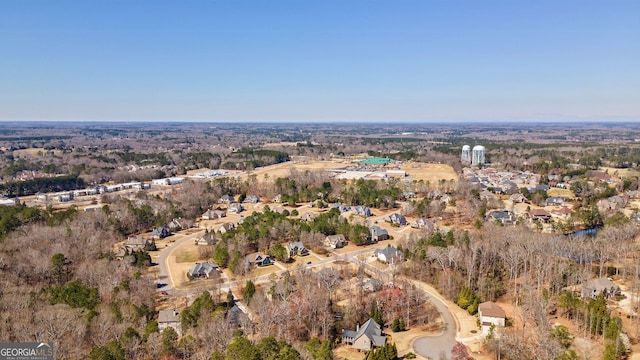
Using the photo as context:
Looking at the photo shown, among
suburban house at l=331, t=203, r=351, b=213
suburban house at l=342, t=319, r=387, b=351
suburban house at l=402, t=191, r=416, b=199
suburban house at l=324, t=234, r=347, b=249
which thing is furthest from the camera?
suburban house at l=402, t=191, r=416, b=199

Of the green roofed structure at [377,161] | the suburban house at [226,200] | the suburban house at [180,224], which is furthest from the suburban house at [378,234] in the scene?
the green roofed structure at [377,161]

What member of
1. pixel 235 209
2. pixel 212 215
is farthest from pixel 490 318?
pixel 235 209

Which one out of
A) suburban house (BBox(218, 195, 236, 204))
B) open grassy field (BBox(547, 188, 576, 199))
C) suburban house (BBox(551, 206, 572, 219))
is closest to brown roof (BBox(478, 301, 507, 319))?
suburban house (BBox(551, 206, 572, 219))

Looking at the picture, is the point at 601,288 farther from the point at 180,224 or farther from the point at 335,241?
the point at 180,224

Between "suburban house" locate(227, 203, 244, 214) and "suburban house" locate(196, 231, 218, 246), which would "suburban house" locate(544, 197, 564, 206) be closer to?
"suburban house" locate(227, 203, 244, 214)

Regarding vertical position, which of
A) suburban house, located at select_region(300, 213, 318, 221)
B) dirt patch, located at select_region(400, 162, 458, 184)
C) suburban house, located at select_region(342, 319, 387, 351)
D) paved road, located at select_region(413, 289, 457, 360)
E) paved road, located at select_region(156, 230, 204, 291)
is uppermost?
dirt patch, located at select_region(400, 162, 458, 184)

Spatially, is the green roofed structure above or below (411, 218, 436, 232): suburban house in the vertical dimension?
above
